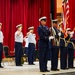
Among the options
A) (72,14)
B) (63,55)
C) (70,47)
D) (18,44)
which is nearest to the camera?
(63,55)

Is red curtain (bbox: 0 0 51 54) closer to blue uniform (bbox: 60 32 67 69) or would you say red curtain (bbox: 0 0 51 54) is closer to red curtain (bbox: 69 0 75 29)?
red curtain (bbox: 69 0 75 29)

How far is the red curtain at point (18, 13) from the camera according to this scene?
16.6m

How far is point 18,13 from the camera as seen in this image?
17.2 metres

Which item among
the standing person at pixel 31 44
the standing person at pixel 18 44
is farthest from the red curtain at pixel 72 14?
the standing person at pixel 18 44

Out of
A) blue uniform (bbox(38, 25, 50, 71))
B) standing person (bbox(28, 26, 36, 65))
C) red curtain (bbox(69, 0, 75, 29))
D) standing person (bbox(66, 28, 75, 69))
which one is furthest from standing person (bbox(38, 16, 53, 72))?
red curtain (bbox(69, 0, 75, 29))

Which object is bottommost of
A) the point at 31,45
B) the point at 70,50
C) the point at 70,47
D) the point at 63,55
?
the point at 63,55

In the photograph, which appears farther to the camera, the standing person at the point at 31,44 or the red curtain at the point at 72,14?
the red curtain at the point at 72,14

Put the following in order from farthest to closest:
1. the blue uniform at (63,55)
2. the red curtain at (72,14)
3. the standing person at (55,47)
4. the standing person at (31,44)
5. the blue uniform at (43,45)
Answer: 1. the red curtain at (72,14)
2. the standing person at (31,44)
3. the blue uniform at (63,55)
4. the standing person at (55,47)
5. the blue uniform at (43,45)

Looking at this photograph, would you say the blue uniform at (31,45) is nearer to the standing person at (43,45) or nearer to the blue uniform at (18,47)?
the blue uniform at (18,47)

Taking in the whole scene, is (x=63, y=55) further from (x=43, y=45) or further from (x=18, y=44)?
(x=18, y=44)

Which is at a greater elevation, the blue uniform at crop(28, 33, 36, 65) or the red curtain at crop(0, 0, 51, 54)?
the red curtain at crop(0, 0, 51, 54)

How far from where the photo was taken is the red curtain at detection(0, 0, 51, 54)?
54.6 feet

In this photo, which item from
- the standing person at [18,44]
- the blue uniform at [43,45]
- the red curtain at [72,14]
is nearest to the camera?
the blue uniform at [43,45]

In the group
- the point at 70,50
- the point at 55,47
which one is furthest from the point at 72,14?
the point at 55,47
